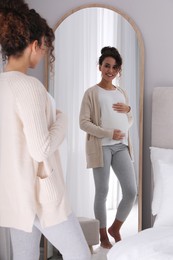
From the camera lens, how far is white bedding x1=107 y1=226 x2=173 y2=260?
1964 millimetres

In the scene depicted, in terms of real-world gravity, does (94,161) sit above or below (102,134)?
below

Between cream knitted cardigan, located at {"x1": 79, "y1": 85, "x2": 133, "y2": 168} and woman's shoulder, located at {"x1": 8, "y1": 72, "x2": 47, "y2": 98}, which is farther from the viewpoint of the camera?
cream knitted cardigan, located at {"x1": 79, "y1": 85, "x2": 133, "y2": 168}

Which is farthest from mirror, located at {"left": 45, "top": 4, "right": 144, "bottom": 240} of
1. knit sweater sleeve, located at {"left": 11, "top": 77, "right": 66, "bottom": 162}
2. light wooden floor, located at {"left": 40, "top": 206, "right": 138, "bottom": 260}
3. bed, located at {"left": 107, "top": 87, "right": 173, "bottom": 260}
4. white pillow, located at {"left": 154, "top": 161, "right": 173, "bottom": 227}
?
knit sweater sleeve, located at {"left": 11, "top": 77, "right": 66, "bottom": 162}

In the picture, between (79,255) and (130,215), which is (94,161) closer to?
(130,215)

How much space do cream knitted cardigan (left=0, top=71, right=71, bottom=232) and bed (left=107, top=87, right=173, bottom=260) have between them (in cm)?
41

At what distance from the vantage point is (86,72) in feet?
10.1

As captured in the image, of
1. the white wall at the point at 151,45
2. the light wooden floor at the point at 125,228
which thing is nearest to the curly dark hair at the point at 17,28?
the white wall at the point at 151,45

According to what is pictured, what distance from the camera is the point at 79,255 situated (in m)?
1.94

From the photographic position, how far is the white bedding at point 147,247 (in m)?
1.96

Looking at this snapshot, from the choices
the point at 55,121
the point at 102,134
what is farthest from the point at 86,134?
the point at 55,121

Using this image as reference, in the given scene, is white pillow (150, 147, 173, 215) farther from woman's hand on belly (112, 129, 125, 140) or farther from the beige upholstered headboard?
woman's hand on belly (112, 129, 125, 140)

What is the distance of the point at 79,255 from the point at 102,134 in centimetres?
117

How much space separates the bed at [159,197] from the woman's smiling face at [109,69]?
1.05 feet

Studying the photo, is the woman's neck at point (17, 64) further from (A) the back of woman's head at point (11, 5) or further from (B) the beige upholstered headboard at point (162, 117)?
(B) the beige upholstered headboard at point (162, 117)
